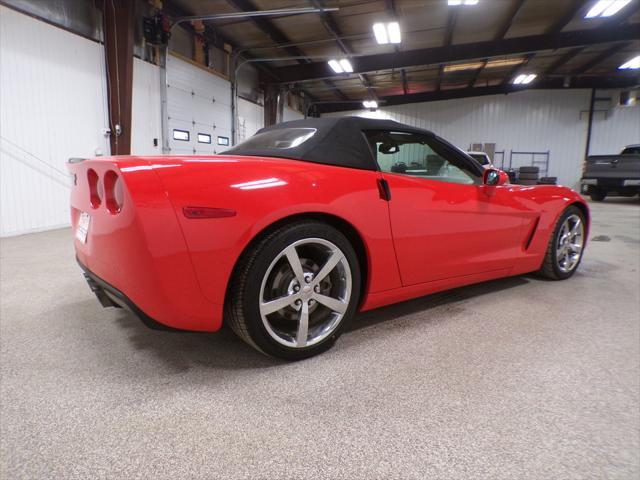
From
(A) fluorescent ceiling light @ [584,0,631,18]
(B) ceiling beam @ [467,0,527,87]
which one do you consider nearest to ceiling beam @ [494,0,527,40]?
(B) ceiling beam @ [467,0,527,87]

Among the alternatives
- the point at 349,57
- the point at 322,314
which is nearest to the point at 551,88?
the point at 349,57

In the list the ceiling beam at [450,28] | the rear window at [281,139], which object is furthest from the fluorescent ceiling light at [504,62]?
the rear window at [281,139]

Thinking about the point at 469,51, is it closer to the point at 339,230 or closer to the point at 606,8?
the point at 606,8

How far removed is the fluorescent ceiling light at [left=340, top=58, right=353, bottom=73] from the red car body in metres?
10.6

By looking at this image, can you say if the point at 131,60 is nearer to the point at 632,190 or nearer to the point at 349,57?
the point at 349,57

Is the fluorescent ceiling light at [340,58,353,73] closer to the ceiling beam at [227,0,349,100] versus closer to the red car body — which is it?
the ceiling beam at [227,0,349,100]

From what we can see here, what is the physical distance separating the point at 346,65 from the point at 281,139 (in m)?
A: 10.9

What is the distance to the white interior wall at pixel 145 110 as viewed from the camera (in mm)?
7582

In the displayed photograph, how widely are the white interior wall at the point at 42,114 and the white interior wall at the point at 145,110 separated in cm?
80

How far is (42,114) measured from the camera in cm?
586

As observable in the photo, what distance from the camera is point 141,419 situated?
52.0 inches

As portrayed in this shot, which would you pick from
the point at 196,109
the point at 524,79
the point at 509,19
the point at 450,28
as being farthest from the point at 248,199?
the point at 524,79

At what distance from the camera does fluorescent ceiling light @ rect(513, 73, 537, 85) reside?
15.3 meters

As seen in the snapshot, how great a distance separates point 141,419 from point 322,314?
86 cm
